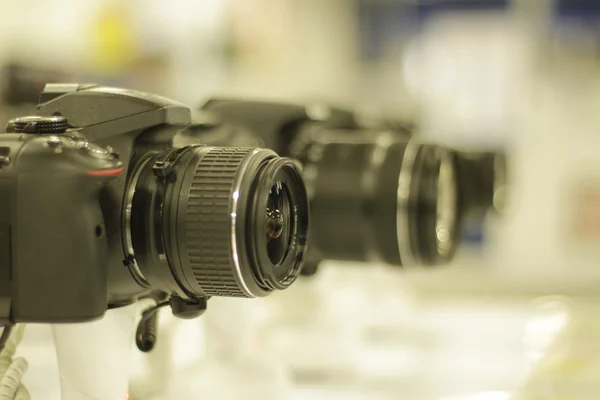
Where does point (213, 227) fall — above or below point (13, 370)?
above

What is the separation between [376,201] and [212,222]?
0.33m

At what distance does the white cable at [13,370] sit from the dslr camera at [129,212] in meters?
0.06

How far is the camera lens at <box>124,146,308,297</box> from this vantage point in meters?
0.51

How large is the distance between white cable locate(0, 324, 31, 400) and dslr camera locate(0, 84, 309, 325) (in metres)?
0.06

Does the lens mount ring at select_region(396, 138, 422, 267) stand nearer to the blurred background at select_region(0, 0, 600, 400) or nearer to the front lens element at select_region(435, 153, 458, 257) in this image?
the front lens element at select_region(435, 153, 458, 257)

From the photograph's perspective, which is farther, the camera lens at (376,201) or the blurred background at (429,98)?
the blurred background at (429,98)

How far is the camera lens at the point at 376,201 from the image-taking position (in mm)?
798

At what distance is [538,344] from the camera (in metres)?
0.97

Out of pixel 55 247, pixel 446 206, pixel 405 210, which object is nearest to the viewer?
pixel 55 247

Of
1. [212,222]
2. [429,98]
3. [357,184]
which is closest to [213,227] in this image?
[212,222]

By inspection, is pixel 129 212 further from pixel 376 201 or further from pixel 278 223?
pixel 376 201

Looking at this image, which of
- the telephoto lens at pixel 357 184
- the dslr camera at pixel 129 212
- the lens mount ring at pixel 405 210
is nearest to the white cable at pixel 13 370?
the dslr camera at pixel 129 212

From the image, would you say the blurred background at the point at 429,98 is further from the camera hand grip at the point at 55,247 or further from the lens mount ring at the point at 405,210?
the camera hand grip at the point at 55,247

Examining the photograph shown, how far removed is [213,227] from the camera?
0.51 m
